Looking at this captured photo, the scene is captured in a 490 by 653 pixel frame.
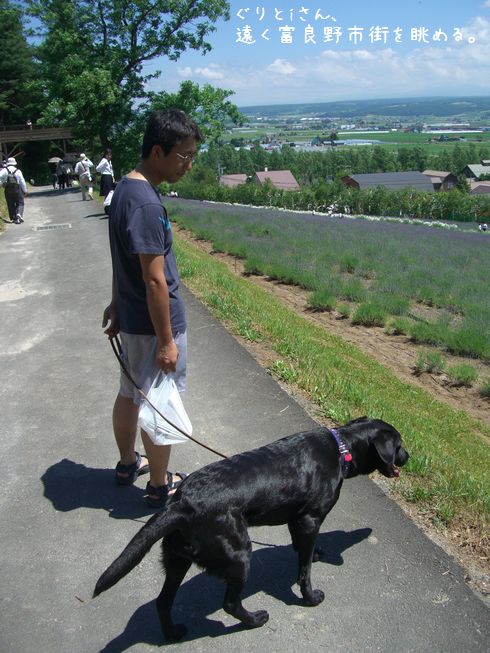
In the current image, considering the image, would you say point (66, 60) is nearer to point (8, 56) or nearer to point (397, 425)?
point (8, 56)

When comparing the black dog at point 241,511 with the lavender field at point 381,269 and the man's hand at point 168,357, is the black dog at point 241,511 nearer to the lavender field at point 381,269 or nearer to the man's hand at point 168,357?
the man's hand at point 168,357

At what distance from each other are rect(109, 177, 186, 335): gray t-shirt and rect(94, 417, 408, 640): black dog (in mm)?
939

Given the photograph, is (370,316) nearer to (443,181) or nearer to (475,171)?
(443,181)

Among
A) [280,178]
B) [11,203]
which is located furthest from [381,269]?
[280,178]

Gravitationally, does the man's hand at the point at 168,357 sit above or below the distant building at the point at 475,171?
above

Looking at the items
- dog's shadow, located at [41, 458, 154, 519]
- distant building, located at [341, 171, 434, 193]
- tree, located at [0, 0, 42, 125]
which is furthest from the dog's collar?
distant building, located at [341, 171, 434, 193]

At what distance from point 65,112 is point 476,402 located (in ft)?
75.4

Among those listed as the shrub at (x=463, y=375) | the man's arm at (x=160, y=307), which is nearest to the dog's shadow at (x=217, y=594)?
the man's arm at (x=160, y=307)

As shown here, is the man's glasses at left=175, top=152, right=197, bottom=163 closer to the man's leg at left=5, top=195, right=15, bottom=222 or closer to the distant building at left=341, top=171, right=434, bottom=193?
the man's leg at left=5, top=195, right=15, bottom=222

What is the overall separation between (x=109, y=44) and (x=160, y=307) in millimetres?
27769

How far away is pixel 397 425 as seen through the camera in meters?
5.02

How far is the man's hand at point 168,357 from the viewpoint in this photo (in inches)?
128

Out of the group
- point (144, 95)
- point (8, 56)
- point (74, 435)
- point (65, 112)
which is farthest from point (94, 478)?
point (8, 56)

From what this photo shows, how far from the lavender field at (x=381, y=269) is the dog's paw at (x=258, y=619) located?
307 inches
